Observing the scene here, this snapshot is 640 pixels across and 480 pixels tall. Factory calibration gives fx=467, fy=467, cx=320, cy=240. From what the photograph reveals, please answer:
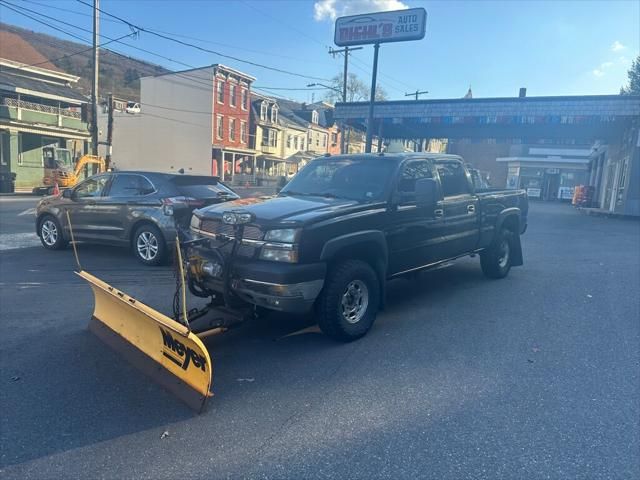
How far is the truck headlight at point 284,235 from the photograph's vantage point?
13.8 feet

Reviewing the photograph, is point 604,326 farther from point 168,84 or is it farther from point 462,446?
point 168,84

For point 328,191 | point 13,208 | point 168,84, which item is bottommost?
point 13,208

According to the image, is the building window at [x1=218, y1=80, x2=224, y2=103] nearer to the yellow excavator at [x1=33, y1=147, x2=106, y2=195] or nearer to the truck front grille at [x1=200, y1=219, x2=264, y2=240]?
the yellow excavator at [x1=33, y1=147, x2=106, y2=195]

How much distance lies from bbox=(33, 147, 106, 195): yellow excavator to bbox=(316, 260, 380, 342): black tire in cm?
2216

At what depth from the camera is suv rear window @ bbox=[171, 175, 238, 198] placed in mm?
8195

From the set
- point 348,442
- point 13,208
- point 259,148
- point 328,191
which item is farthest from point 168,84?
point 348,442

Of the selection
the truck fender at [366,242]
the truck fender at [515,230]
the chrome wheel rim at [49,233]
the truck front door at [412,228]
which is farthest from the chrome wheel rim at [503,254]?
the chrome wheel rim at [49,233]

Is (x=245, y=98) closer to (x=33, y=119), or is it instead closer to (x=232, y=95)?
(x=232, y=95)

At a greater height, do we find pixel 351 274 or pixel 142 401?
pixel 351 274

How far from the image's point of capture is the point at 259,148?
5244 centimetres

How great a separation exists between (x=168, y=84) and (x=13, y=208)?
3250 centimetres

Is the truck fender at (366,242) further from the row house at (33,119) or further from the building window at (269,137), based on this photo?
the building window at (269,137)

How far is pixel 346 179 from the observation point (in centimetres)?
568

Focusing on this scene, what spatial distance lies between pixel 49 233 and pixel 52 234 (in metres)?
0.08
